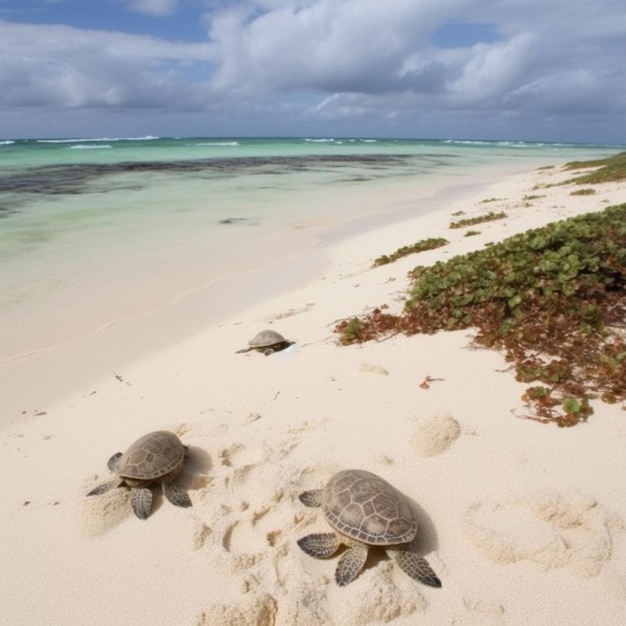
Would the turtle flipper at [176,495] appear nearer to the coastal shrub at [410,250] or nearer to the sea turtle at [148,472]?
the sea turtle at [148,472]

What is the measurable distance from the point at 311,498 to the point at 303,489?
7.4 inches

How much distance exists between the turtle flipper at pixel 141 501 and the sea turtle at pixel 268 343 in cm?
285

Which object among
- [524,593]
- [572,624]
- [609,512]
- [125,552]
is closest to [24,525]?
[125,552]

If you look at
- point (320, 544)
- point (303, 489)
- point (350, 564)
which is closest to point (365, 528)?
point (350, 564)

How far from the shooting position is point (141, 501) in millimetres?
3945

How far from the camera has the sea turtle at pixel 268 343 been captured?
6.68 meters

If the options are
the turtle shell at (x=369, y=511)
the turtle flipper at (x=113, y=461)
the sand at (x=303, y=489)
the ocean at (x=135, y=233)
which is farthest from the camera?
the ocean at (x=135, y=233)

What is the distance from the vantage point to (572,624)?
9.00 feet

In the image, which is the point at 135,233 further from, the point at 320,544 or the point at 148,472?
the point at 320,544

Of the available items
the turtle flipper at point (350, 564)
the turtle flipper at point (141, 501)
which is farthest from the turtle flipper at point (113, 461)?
the turtle flipper at point (350, 564)

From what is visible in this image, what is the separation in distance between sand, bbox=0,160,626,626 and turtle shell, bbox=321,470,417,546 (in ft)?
0.67

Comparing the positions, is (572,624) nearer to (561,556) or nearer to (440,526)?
(561,556)

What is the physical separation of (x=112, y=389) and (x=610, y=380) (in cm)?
589

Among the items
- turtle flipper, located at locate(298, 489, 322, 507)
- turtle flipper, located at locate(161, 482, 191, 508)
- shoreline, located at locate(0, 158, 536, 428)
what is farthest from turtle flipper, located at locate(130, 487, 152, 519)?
shoreline, located at locate(0, 158, 536, 428)
